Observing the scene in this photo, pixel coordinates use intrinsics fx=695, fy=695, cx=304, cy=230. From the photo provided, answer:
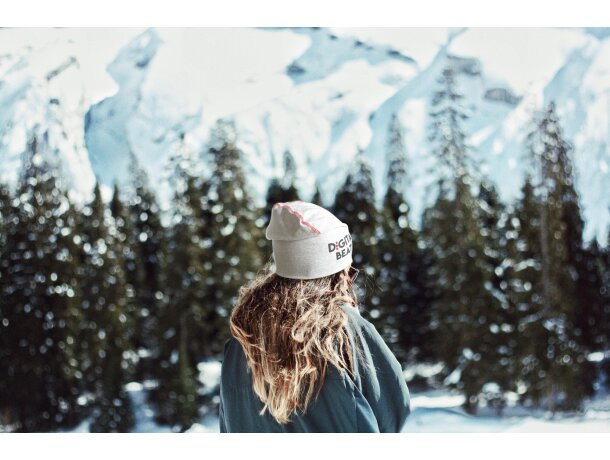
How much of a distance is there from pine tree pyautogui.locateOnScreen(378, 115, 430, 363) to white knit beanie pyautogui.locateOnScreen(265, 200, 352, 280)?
3.20 meters

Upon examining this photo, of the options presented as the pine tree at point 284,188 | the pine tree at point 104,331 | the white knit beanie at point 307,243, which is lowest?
the pine tree at point 104,331

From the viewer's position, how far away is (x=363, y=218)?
4.87 m

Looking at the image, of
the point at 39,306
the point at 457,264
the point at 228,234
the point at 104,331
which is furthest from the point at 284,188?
the point at 39,306

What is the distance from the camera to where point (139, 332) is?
4.88 meters

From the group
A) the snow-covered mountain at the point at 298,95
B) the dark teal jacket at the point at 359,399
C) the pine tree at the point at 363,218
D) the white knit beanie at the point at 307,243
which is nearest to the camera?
the dark teal jacket at the point at 359,399

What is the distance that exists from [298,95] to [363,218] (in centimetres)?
97

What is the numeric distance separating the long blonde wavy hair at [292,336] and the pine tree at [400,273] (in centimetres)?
318

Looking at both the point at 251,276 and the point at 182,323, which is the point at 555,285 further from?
the point at 182,323

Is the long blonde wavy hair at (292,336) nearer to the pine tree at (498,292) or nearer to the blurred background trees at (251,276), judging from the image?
the blurred background trees at (251,276)

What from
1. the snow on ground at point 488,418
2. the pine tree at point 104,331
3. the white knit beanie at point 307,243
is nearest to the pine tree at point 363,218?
the snow on ground at point 488,418

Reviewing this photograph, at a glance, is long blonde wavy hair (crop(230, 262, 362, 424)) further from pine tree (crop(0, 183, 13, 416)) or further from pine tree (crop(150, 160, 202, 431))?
pine tree (crop(0, 183, 13, 416))

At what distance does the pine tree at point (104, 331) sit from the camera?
488 cm

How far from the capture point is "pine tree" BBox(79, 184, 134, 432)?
192 inches
